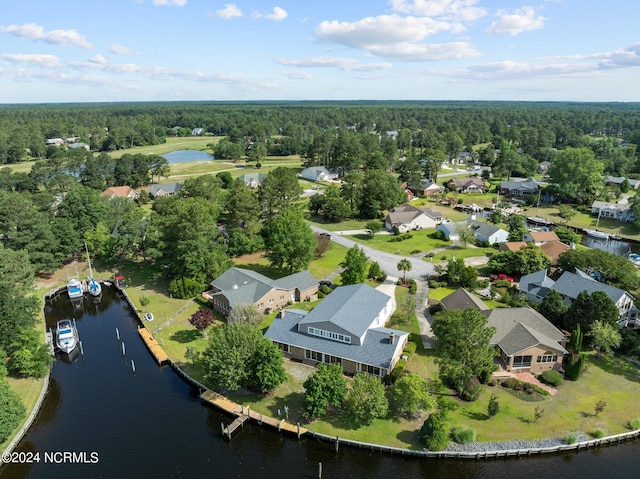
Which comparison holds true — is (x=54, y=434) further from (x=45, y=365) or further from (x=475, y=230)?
(x=475, y=230)

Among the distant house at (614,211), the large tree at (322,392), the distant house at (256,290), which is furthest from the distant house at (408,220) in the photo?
the large tree at (322,392)

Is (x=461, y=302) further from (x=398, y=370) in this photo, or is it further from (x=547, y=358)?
(x=398, y=370)

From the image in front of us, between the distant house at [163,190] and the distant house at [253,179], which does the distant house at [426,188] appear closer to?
the distant house at [253,179]

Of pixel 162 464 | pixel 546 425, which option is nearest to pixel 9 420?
pixel 162 464

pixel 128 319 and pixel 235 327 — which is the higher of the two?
pixel 235 327

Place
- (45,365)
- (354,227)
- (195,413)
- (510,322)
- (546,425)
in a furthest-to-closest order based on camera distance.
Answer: (354,227)
(510,322)
(45,365)
(195,413)
(546,425)

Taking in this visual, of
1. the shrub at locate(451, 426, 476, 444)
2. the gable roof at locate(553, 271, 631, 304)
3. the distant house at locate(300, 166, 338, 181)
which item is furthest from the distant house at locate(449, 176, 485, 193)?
the shrub at locate(451, 426, 476, 444)

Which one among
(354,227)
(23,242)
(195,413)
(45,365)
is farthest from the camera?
(354,227)

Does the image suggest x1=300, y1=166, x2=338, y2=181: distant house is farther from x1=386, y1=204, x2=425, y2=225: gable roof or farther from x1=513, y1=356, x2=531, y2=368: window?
x1=513, y1=356, x2=531, y2=368: window
